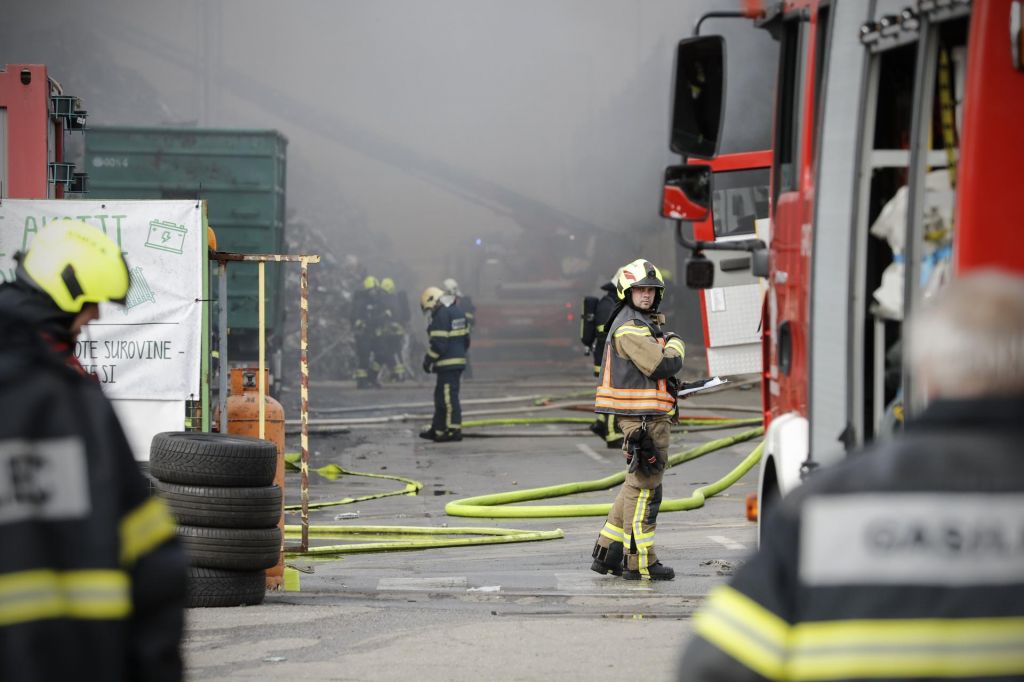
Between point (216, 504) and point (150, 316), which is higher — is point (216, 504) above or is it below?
below

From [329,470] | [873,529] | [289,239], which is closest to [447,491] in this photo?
[329,470]

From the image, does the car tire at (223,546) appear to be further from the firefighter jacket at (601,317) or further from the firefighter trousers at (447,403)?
the firefighter trousers at (447,403)

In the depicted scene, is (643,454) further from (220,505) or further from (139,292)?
(139,292)

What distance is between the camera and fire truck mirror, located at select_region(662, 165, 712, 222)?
601 cm

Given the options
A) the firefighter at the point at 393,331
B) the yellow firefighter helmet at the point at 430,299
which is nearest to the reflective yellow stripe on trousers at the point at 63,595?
the yellow firefighter helmet at the point at 430,299

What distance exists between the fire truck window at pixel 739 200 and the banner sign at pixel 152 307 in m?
4.13

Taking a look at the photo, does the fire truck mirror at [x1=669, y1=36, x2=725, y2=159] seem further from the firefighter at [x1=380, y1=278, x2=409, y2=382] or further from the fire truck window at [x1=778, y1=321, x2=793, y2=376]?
the firefighter at [x1=380, y1=278, x2=409, y2=382]

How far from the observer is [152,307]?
300 inches

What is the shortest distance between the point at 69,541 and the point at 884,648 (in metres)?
1.32

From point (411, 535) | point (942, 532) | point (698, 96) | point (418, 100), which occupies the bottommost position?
point (411, 535)

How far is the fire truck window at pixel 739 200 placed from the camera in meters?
10.4

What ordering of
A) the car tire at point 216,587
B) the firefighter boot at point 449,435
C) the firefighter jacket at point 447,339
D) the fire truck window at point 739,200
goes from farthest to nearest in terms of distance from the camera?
the firefighter boot at point 449,435, the firefighter jacket at point 447,339, the fire truck window at point 739,200, the car tire at point 216,587

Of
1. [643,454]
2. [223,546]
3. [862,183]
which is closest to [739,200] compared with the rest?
[643,454]

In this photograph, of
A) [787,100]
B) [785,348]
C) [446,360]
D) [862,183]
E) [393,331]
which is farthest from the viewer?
[393,331]
